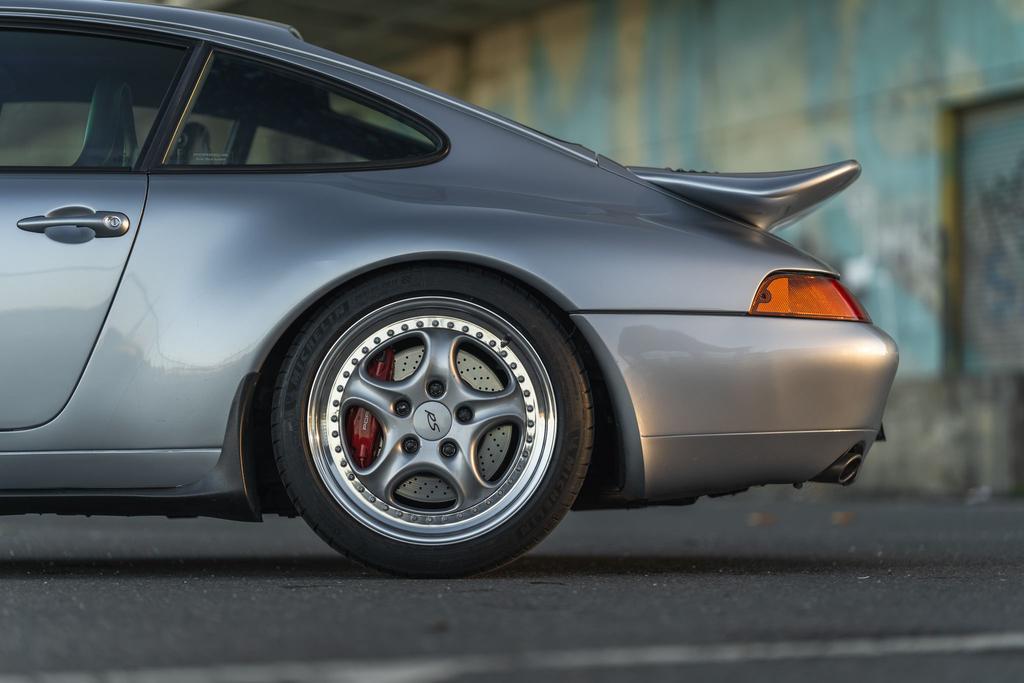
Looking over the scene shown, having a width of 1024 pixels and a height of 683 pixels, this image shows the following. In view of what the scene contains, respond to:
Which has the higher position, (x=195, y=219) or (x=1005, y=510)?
(x=195, y=219)

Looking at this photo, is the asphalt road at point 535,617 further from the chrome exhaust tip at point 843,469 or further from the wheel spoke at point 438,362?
the wheel spoke at point 438,362

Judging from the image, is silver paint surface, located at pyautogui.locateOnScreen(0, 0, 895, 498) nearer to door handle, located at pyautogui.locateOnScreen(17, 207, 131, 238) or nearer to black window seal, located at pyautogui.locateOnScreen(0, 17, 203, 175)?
door handle, located at pyautogui.locateOnScreen(17, 207, 131, 238)

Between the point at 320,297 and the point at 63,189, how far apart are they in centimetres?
71

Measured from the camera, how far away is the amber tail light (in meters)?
3.70

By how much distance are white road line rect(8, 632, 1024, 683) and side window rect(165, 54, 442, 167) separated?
1691 mm

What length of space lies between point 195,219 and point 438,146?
0.65 metres

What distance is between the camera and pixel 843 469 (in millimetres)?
3799

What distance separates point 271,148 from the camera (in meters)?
4.16

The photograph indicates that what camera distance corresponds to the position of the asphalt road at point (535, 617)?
2.42 metres

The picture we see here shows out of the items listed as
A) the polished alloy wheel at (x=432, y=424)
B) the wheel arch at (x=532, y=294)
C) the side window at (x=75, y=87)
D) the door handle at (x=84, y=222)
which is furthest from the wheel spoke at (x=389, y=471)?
the side window at (x=75, y=87)

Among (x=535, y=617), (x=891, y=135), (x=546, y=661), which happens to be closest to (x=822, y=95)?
(x=891, y=135)

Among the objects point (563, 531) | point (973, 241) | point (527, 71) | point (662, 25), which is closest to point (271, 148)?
point (563, 531)

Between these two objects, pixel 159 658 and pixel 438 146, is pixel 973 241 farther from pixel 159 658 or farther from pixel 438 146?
pixel 159 658

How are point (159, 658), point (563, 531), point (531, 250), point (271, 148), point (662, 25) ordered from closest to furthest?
point (159, 658)
point (531, 250)
point (271, 148)
point (563, 531)
point (662, 25)
